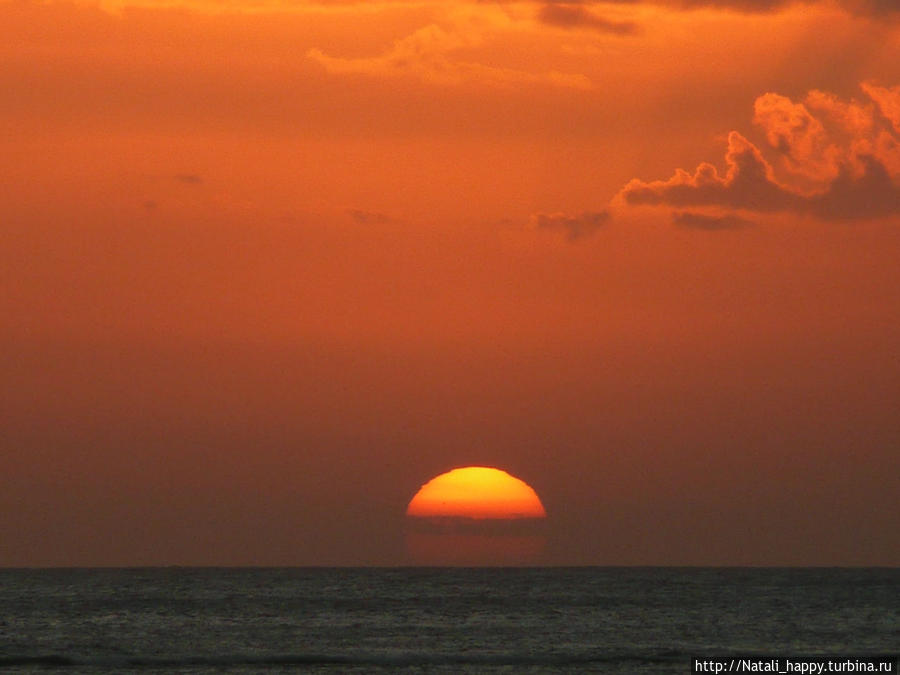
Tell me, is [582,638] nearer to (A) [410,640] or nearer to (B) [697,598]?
(A) [410,640]

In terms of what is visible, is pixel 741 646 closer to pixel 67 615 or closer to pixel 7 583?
pixel 67 615

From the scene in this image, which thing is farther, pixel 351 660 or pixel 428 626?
pixel 428 626

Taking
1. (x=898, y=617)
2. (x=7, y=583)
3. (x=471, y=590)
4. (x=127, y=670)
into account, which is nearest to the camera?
(x=127, y=670)

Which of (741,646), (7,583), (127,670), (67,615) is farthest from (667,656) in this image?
(7,583)

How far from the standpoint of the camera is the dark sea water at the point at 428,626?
252ft

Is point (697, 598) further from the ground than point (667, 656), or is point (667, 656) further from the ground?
point (697, 598)

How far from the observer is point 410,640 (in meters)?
89.2

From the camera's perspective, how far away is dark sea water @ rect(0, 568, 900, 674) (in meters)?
76.9

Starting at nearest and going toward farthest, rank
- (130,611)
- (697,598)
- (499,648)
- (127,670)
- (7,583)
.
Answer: (127,670) → (499,648) → (130,611) → (697,598) → (7,583)

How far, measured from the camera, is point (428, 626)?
337ft

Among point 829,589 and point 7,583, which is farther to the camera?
point 7,583

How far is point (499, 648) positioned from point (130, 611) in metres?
48.6

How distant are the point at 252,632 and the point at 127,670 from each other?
22.8 meters

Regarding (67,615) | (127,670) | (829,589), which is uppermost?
(829,589)
